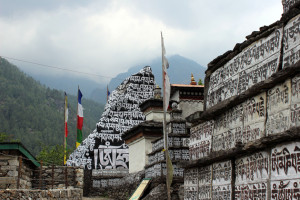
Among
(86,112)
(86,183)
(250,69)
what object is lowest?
(86,183)

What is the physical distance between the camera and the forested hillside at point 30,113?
86.4m

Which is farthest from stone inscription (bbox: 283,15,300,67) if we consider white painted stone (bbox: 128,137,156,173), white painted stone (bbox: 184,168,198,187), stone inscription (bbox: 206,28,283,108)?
white painted stone (bbox: 128,137,156,173)

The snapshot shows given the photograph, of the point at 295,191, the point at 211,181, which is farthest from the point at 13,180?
the point at 295,191

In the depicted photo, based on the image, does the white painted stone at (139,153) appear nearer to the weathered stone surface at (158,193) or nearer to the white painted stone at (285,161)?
the weathered stone surface at (158,193)

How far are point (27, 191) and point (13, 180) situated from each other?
1.55m

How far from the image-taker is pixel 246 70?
7.48 m

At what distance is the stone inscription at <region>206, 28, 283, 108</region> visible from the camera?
21.7 feet

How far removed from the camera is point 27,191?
35.7 feet

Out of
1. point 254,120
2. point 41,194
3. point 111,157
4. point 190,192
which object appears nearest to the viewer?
point 254,120

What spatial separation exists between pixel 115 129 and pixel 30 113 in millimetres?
73334

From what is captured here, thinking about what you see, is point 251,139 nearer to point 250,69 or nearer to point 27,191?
point 250,69

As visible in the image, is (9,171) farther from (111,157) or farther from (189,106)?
(111,157)

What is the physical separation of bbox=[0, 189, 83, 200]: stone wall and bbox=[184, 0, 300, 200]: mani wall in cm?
452

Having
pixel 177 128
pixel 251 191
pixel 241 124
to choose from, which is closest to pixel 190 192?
pixel 241 124
